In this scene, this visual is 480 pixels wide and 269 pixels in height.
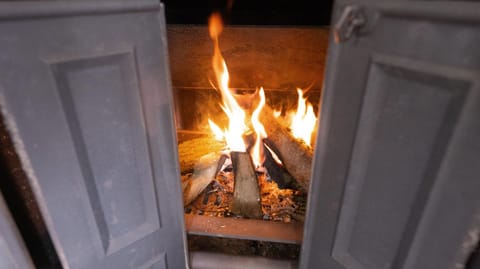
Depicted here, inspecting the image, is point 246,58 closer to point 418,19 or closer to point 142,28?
point 142,28

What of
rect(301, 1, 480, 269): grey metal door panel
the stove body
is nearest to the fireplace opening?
the stove body

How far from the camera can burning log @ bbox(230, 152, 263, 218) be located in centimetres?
108

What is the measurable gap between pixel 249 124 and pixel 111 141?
0.82 m

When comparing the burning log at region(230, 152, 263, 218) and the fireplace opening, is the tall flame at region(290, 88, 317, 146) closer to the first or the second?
the fireplace opening

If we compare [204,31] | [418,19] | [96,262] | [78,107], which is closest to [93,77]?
[78,107]

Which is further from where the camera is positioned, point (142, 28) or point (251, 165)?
point (251, 165)

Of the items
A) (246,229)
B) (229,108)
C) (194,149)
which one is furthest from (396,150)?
(194,149)

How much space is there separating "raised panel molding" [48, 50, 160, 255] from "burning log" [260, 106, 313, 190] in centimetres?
63

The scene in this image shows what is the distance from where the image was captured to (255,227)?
38.8 inches

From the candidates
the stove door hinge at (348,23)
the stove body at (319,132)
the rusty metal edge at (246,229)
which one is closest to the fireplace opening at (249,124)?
the rusty metal edge at (246,229)

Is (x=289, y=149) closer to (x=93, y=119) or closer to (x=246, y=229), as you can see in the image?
(x=246, y=229)

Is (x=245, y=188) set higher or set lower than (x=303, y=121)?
lower

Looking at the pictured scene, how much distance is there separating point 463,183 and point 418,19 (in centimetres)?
28

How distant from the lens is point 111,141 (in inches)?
25.8
